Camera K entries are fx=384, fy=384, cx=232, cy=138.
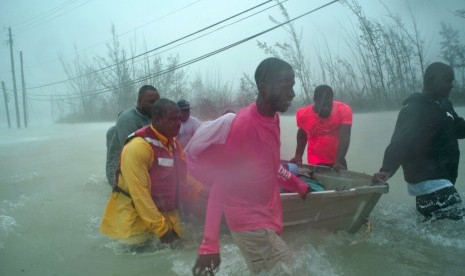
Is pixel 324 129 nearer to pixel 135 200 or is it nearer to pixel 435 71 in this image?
pixel 435 71

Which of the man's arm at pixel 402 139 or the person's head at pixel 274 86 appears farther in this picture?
the man's arm at pixel 402 139

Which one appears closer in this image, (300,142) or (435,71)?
(435,71)

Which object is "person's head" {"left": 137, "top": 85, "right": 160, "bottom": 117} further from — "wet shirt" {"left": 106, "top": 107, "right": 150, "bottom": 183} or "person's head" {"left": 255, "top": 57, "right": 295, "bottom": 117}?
"person's head" {"left": 255, "top": 57, "right": 295, "bottom": 117}

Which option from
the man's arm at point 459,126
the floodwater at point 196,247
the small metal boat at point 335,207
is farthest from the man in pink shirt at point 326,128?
the man's arm at point 459,126

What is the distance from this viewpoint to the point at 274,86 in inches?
93.4

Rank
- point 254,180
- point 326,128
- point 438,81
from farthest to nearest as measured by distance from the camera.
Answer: point 326,128 → point 438,81 → point 254,180

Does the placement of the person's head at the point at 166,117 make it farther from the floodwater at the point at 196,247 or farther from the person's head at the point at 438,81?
the person's head at the point at 438,81

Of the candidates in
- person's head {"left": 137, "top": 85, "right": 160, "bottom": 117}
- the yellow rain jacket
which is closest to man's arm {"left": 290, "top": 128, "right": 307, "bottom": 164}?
person's head {"left": 137, "top": 85, "right": 160, "bottom": 117}

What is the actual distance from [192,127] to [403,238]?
3.15m

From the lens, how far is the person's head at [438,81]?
3.78 meters

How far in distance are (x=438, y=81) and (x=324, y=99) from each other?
1.56 metres

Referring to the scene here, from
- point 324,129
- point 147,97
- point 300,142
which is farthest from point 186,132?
point 324,129

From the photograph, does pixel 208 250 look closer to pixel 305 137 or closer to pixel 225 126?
pixel 225 126

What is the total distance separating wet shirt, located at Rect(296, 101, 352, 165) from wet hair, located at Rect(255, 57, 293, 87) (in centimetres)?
298
